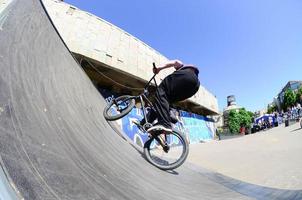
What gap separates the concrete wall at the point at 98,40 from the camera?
47.1 ft

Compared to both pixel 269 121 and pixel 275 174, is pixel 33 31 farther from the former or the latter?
pixel 269 121

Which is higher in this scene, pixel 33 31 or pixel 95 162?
pixel 33 31

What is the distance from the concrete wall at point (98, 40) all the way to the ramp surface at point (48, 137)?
11.0m

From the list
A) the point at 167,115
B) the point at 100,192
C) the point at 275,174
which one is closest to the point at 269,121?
the point at 275,174

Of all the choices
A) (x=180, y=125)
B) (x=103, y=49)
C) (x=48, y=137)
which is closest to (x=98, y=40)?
(x=103, y=49)

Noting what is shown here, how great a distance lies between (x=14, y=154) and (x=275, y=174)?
5.18 metres

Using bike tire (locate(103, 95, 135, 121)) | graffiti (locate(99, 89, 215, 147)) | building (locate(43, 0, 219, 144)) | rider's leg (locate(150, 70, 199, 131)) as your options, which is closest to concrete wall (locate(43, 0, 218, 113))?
building (locate(43, 0, 219, 144))

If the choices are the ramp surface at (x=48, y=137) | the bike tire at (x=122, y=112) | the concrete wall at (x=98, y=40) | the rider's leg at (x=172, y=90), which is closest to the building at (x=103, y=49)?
the concrete wall at (x=98, y=40)

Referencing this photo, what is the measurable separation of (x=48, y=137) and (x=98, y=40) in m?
14.5

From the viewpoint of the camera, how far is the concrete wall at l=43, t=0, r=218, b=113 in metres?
14.4

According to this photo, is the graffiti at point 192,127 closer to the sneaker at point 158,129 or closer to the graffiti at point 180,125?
the graffiti at point 180,125

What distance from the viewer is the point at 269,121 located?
32812 millimetres

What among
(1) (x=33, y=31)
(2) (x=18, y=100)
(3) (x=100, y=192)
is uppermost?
(1) (x=33, y=31)

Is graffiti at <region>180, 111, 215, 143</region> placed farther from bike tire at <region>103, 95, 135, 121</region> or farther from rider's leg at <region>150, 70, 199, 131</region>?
rider's leg at <region>150, 70, 199, 131</region>
